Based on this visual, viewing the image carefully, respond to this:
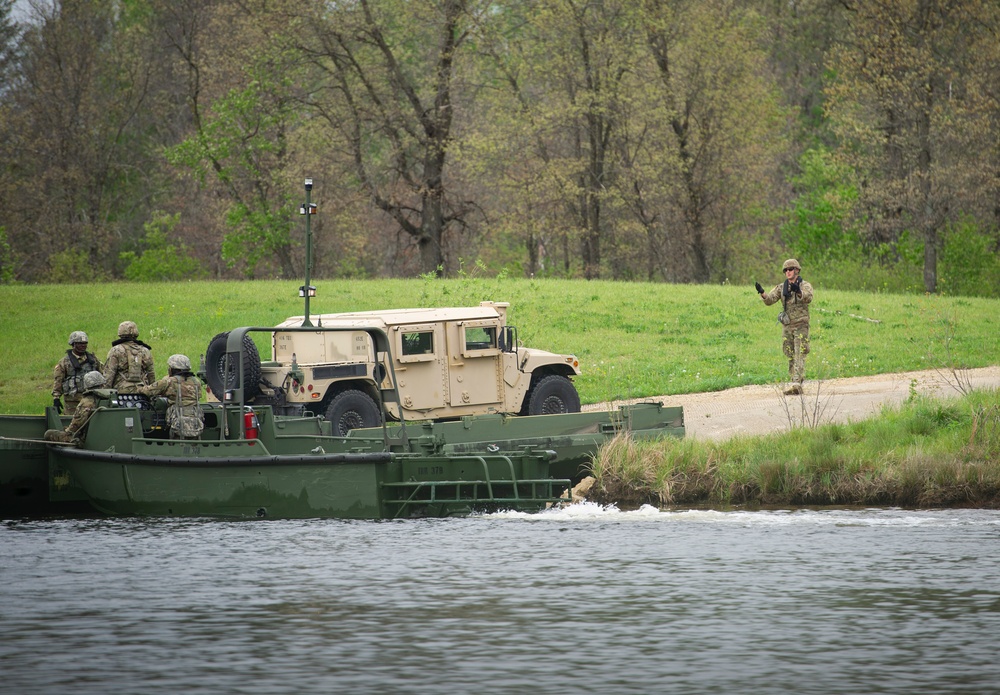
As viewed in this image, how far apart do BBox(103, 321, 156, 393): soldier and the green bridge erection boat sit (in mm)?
667

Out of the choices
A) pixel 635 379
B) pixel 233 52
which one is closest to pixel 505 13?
pixel 233 52

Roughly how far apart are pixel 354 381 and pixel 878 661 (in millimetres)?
10508

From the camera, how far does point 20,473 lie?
52.9 ft

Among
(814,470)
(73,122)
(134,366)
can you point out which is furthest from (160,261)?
(814,470)

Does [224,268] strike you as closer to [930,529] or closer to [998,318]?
[998,318]

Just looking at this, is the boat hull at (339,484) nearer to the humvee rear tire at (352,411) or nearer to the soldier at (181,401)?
the soldier at (181,401)

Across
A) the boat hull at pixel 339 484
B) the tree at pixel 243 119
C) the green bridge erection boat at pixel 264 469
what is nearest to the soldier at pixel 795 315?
the green bridge erection boat at pixel 264 469

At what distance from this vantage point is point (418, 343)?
769 inches

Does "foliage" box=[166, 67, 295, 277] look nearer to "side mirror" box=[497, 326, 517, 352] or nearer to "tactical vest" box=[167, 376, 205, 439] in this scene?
"side mirror" box=[497, 326, 517, 352]

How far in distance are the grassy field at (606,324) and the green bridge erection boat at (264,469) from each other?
876cm

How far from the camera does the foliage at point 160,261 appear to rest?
53125mm

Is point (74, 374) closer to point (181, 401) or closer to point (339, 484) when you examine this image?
point (181, 401)

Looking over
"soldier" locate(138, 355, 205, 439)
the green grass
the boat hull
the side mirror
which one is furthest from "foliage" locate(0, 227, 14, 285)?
the green grass

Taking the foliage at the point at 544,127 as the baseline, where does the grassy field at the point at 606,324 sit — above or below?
below
